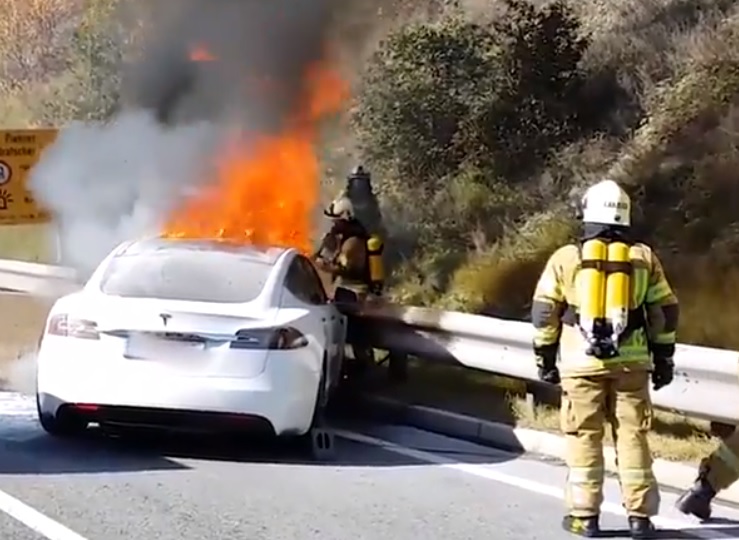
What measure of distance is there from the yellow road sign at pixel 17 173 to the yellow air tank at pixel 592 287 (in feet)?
31.3

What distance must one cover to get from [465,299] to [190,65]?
4614mm

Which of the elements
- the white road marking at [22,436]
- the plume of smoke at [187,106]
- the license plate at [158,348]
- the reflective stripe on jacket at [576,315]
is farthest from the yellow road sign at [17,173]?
the reflective stripe on jacket at [576,315]

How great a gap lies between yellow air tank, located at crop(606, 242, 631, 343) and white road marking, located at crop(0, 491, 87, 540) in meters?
2.58

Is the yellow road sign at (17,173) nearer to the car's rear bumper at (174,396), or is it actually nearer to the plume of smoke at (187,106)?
the plume of smoke at (187,106)

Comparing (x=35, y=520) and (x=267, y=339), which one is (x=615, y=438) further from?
(x=35, y=520)

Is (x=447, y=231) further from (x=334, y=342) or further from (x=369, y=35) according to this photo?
(x=334, y=342)

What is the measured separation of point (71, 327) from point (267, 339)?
1.15 m

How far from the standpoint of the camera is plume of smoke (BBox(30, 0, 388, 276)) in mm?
17656

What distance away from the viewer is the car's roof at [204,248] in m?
9.62

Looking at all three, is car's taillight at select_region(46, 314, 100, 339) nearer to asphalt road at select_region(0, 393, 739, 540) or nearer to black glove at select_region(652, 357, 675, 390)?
asphalt road at select_region(0, 393, 739, 540)

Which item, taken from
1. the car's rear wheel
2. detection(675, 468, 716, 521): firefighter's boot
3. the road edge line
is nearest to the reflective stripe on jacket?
detection(675, 468, 716, 521): firefighter's boot

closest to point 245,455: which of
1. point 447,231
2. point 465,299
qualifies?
point 465,299

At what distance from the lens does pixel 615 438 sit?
7.04 metres

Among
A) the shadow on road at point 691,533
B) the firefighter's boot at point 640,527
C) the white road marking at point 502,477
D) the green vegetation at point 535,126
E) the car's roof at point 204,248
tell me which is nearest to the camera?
the firefighter's boot at point 640,527
